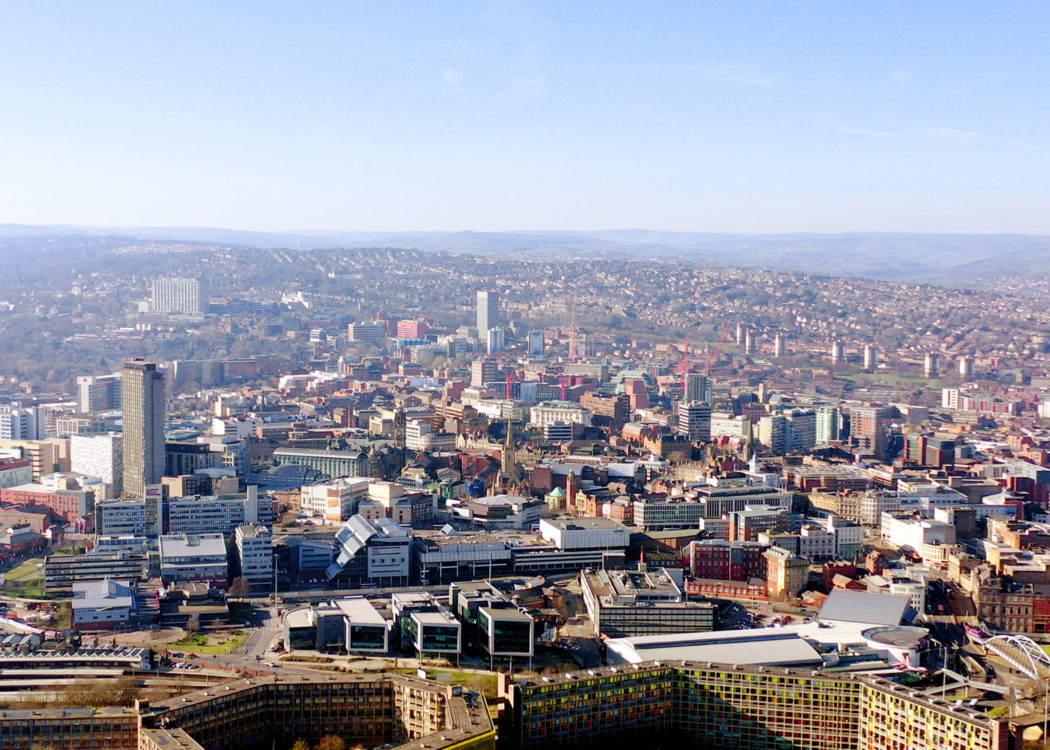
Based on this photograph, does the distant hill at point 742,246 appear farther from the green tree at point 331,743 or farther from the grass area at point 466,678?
the green tree at point 331,743

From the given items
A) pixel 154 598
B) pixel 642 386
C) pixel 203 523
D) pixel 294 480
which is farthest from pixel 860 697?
pixel 642 386

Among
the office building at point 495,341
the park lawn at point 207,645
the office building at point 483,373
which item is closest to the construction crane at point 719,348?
the office building at point 483,373

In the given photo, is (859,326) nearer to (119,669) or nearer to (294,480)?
(294,480)

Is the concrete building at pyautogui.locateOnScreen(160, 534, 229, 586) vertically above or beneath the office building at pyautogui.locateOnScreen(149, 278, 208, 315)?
beneath

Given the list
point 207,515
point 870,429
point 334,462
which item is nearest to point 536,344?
point 870,429

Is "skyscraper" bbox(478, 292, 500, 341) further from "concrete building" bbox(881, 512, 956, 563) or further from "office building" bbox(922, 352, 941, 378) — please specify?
"concrete building" bbox(881, 512, 956, 563)

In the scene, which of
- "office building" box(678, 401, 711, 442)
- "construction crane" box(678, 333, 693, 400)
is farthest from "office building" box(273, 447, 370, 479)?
"construction crane" box(678, 333, 693, 400)
